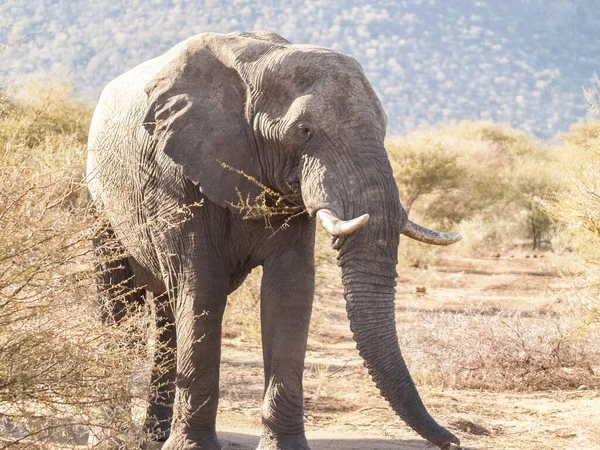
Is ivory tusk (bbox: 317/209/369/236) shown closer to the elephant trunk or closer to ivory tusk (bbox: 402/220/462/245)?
the elephant trunk

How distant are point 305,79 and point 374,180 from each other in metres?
0.80

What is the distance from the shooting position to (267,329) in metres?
6.24

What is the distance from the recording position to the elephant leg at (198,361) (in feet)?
20.2

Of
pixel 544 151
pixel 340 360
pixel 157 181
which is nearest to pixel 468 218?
pixel 544 151

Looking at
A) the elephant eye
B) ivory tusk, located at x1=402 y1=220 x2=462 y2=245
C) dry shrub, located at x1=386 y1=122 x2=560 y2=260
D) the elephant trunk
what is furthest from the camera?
dry shrub, located at x1=386 y1=122 x2=560 y2=260

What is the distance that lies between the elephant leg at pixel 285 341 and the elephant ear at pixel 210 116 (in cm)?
52

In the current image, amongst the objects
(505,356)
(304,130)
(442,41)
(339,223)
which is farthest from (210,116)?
(442,41)

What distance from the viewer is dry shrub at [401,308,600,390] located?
32.1 feet

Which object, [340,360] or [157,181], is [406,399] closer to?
[157,181]

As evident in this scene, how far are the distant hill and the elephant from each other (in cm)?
6655

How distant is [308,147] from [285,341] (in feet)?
3.97

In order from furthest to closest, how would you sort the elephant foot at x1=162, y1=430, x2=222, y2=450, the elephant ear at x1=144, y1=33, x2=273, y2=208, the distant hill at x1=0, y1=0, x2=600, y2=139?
the distant hill at x1=0, y1=0, x2=600, y2=139, the elephant foot at x1=162, y1=430, x2=222, y2=450, the elephant ear at x1=144, y1=33, x2=273, y2=208

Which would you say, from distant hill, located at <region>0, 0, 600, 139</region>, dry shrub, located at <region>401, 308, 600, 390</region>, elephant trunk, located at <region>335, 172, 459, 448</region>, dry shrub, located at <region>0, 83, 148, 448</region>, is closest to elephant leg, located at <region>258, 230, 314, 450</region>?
elephant trunk, located at <region>335, 172, 459, 448</region>

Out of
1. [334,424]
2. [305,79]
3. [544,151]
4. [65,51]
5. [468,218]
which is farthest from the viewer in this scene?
[65,51]
